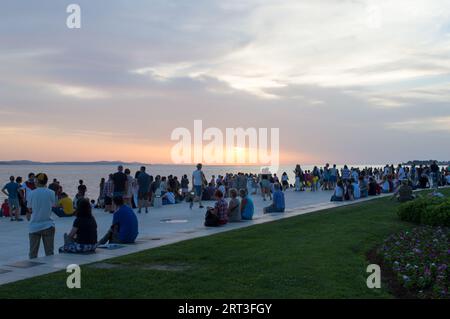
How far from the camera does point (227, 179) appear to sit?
32.7 m

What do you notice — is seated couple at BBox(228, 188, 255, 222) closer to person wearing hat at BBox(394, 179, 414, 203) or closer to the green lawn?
the green lawn

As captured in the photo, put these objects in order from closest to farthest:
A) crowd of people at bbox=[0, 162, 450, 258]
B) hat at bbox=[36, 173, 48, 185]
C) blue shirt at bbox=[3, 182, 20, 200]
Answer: hat at bbox=[36, 173, 48, 185]
crowd of people at bbox=[0, 162, 450, 258]
blue shirt at bbox=[3, 182, 20, 200]

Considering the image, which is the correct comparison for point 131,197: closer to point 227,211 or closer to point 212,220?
point 227,211

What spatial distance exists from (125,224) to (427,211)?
854 cm

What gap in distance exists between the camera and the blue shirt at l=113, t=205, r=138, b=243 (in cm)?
1098

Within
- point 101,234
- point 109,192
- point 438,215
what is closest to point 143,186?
point 109,192

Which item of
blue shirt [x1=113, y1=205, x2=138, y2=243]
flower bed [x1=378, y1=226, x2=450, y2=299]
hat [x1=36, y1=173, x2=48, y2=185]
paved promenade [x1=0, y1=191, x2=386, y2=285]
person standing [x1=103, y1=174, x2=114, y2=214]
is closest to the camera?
flower bed [x1=378, y1=226, x2=450, y2=299]

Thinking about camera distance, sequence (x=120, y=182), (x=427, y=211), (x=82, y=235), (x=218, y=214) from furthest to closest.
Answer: (x=120, y=182) < (x=218, y=214) < (x=427, y=211) < (x=82, y=235)

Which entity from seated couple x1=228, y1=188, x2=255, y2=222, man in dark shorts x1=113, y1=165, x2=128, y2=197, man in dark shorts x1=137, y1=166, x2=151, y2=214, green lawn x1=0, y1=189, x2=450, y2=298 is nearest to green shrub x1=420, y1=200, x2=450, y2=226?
green lawn x1=0, y1=189, x2=450, y2=298

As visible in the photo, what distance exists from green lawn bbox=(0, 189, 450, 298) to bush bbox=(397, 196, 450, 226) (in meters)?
2.22

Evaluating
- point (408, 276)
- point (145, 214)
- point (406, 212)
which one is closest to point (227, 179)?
point (145, 214)

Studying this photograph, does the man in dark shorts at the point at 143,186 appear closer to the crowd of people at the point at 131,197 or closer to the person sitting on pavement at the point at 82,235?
the crowd of people at the point at 131,197

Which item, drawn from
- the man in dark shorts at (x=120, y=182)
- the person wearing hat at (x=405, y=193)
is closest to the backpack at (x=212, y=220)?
the man in dark shorts at (x=120, y=182)

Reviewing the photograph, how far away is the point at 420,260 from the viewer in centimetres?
857
